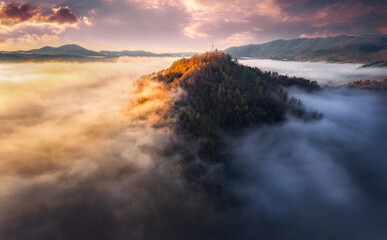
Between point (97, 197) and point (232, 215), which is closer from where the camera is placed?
point (232, 215)

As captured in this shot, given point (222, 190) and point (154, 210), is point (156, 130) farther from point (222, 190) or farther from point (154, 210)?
point (222, 190)

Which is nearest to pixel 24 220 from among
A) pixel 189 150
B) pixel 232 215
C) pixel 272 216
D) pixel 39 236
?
pixel 39 236

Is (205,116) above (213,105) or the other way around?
the other way around

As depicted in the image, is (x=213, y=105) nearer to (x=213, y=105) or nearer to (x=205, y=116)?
(x=213, y=105)

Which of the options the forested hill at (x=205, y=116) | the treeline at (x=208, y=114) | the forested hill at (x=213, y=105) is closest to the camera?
the treeline at (x=208, y=114)

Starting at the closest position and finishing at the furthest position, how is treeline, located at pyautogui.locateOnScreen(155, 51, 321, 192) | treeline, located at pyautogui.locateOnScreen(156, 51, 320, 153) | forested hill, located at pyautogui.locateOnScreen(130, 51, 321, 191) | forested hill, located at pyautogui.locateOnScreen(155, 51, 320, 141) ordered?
treeline, located at pyautogui.locateOnScreen(155, 51, 321, 192), forested hill, located at pyautogui.locateOnScreen(130, 51, 321, 191), treeline, located at pyautogui.locateOnScreen(156, 51, 320, 153), forested hill, located at pyautogui.locateOnScreen(155, 51, 320, 141)

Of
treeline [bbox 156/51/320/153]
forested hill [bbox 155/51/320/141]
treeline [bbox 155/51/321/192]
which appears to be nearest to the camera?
treeline [bbox 155/51/321/192]

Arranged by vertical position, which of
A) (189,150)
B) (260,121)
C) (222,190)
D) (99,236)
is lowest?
(99,236)

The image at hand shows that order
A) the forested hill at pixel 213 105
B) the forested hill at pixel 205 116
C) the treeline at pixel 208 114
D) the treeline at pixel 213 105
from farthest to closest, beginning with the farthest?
the forested hill at pixel 213 105 → the treeline at pixel 213 105 → the forested hill at pixel 205 116 → the treeline at pixel 208 114

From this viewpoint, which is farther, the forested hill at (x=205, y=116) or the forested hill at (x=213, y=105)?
the forested hill at (x=213, y=105)

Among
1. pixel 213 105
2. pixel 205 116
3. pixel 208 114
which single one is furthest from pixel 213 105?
pixel 205 116

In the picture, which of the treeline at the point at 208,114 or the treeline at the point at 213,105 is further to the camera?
the treeline at the point at 213,105
